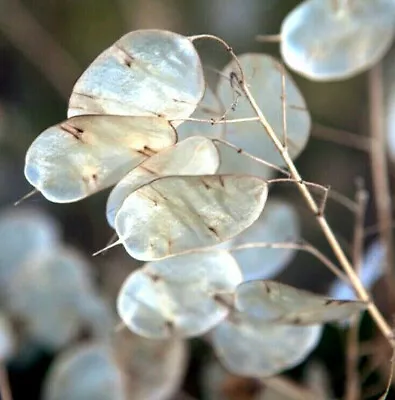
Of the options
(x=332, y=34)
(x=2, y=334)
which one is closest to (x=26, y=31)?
(x=2, y=334)

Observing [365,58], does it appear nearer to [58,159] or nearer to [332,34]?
[332,34]

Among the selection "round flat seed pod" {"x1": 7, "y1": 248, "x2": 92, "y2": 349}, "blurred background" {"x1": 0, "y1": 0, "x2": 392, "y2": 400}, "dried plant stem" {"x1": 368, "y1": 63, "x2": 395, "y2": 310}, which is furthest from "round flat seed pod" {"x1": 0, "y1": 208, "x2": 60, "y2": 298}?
"dried plant stem" {"x1": 368, "y1": 63, "x2": 395, "y2": 310}

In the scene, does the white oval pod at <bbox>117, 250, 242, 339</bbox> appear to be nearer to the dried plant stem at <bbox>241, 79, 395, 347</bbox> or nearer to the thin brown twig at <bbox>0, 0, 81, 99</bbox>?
the dried plant stem at <bbox>241, 79, 395, 347</bbox>

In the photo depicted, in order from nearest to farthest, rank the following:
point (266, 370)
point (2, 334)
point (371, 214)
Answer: point (266, 370)
point (2, 334)
point (371, 214)

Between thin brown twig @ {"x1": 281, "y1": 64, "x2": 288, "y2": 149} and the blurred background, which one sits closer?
thin brown twig @ {"x1": 281, "y1": 64, "x2": 288, "y2": 149}

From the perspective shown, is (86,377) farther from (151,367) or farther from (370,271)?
(370,271)

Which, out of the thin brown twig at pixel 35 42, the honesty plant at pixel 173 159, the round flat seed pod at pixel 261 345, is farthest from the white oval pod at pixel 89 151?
the thin brown twig at pixel 35 42
